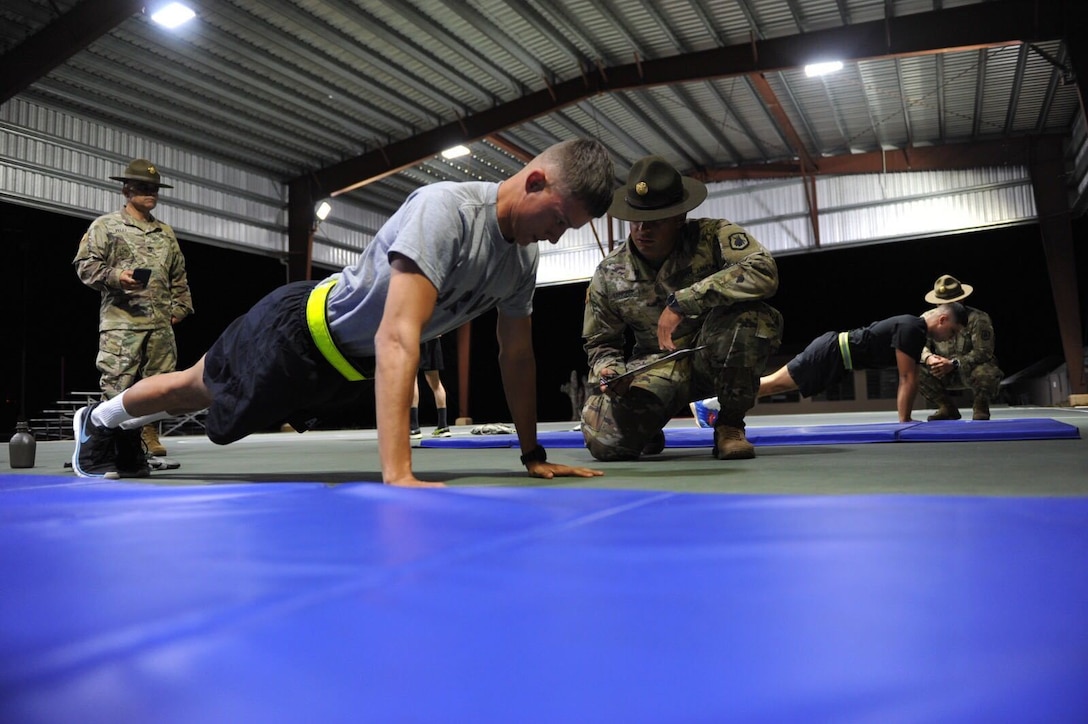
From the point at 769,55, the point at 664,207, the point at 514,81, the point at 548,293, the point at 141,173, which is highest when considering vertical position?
the point at 514,81

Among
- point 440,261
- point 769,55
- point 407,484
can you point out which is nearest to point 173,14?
point 769,55

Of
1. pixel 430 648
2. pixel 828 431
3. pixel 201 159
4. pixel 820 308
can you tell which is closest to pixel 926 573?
pixel 430 648

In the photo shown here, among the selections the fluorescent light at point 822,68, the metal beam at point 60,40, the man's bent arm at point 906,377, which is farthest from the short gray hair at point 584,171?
the fluorescent light at point 822,68

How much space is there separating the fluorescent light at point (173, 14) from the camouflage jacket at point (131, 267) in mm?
4407

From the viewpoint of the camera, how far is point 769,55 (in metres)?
8.25

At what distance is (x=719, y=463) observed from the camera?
2.30 meters

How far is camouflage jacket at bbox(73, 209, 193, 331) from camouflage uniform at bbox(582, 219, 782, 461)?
2.10 m

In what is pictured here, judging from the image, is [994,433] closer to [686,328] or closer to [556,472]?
[686,328]

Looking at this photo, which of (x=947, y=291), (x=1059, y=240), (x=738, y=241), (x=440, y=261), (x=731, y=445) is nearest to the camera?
(x=440, y=261)

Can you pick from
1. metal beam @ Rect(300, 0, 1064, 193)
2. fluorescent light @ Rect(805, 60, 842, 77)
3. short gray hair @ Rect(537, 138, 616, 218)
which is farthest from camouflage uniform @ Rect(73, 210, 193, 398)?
fluorescent light @ Rect(805, 60, 842, 77)

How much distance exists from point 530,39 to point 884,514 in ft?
27.6

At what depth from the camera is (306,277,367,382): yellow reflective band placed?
1772 mm

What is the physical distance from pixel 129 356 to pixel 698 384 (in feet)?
8.33

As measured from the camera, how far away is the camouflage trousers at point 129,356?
3.32 meters
